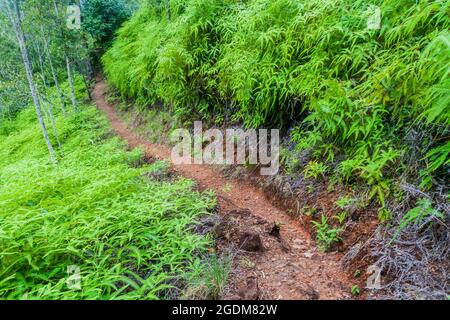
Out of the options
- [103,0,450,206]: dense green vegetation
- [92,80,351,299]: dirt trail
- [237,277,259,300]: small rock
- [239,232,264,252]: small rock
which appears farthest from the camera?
[239,232,264,252]: small rock

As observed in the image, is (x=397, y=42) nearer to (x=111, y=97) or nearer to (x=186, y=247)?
(x=186, y=247)

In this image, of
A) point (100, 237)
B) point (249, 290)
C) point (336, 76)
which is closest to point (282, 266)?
point (249, 290)

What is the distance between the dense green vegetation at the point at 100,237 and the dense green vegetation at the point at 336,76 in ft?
7.36

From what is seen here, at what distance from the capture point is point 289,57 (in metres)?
5.30

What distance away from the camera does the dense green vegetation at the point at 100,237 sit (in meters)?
2.75

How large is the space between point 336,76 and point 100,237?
14.0ft

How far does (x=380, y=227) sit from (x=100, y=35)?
61.1 ft

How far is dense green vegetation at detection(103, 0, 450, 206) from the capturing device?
3201 millimetres

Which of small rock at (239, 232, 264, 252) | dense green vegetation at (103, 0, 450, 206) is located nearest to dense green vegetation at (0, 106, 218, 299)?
small rock at (239, 232, 264, 252)

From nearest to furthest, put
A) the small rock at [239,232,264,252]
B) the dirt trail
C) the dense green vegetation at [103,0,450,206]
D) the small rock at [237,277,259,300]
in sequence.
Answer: the small rock at [237,277,259,300] → the dirt trail → the dense green vegetation at [103,0,450,206] → the small rock at [239,232,264,252]

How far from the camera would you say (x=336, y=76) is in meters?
4.61

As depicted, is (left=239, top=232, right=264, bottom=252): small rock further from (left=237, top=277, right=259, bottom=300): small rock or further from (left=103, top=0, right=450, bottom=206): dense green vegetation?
(left=103, top=0, right=450, bottom=206): dense green vegetation

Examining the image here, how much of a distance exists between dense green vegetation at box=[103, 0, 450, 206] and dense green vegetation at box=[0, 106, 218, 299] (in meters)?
2.24
